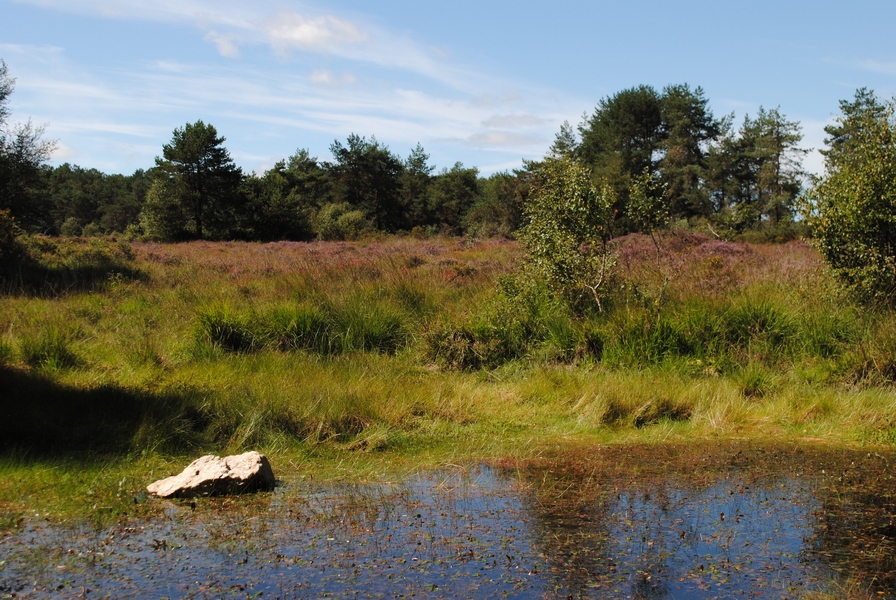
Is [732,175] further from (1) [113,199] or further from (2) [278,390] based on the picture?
(1) [113,199]

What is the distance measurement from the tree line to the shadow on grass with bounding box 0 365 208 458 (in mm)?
15671

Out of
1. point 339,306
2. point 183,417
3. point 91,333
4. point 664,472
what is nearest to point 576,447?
point 664,472

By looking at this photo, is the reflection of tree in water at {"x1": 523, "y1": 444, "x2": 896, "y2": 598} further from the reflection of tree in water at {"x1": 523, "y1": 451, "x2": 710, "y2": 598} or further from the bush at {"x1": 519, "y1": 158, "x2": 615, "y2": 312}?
the bush at {"x1": 519, "y1": 158, "x2": 615, "y2": 312}

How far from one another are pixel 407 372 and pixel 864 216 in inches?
266

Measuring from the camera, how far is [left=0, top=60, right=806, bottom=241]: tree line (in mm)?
38094

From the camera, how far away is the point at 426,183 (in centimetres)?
6812

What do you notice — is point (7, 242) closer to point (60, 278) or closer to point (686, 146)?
point (60, 278)

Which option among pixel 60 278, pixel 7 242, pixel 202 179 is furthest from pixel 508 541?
pixel 202 179

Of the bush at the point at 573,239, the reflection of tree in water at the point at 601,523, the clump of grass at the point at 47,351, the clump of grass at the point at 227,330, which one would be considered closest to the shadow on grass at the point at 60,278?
the clump of grass at the point at 47,351

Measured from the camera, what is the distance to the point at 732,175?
2147 inches

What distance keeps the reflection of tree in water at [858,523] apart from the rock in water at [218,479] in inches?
148

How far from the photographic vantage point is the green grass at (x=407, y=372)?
6.61 meters

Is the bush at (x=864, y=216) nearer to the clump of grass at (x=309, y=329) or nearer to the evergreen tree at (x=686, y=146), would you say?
the clump of grass at (x=309, y=329)

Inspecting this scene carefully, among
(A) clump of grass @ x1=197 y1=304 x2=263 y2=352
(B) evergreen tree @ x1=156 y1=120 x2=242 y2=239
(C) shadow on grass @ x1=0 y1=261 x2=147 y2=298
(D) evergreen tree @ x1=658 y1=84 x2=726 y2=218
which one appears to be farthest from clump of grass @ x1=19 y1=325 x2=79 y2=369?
(D) evergreen tree @ x1=658 y1=84 x2=726 y2=218
